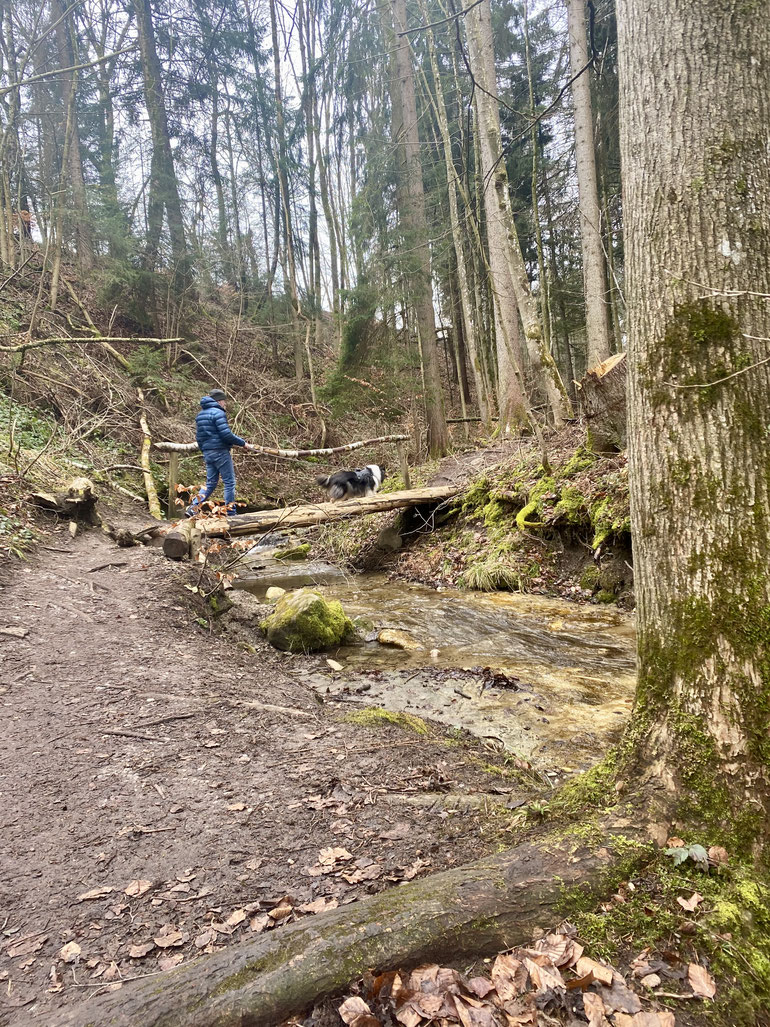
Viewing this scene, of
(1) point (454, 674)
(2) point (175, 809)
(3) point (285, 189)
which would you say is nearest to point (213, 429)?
(1) point (454, 674)

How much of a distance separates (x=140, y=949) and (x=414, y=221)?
15172 millimetres

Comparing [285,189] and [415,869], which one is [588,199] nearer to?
[285,189]

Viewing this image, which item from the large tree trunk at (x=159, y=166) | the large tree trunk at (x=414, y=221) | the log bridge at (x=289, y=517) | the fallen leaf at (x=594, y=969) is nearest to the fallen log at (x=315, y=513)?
the log bridge at (x=289, y=517)

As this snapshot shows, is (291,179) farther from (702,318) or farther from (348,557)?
(702,318)

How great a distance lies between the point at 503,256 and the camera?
11438 millimetres

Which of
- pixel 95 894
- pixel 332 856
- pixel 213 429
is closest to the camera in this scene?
pixel 95 894

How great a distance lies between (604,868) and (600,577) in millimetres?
6199

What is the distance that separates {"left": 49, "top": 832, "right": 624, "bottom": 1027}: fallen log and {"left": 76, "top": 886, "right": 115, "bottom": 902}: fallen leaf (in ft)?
1.92

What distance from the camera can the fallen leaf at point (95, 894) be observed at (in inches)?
85.6

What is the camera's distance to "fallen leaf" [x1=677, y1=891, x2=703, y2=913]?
1.75 meters

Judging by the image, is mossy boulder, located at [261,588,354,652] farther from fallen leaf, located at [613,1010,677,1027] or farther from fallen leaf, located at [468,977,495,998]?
fallen leaf, located at [613,1010,677,1027]

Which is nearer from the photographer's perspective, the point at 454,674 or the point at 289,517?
the point at 454,674

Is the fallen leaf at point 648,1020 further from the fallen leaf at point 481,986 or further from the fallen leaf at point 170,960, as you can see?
the fallen leaf at point 170,960

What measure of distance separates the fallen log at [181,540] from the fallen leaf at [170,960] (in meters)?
6.22
